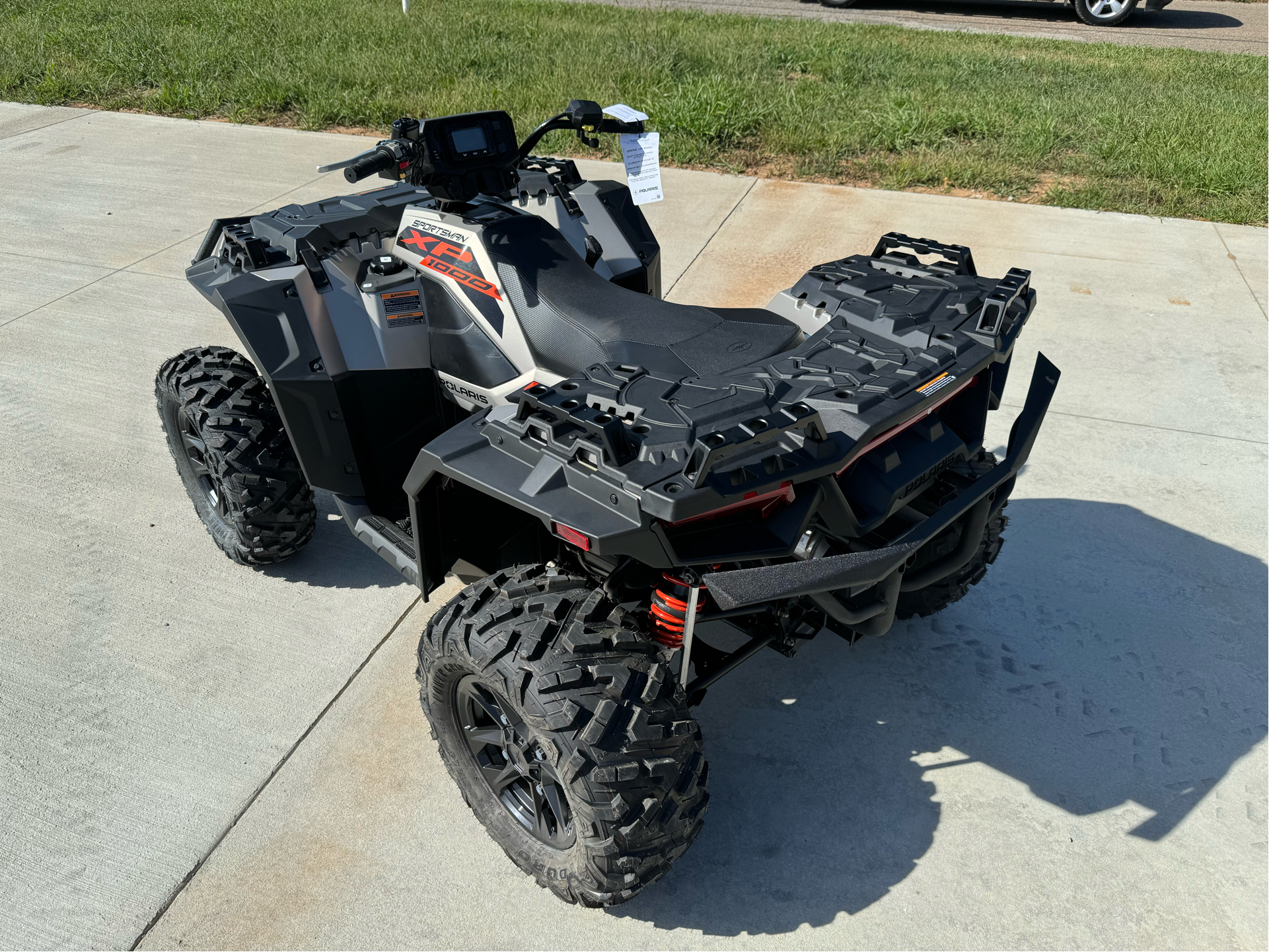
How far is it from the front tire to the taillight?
1.13 feet

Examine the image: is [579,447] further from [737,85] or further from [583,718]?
[737,85]

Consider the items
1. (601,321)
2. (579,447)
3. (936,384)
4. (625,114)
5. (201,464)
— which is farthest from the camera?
(201,464)

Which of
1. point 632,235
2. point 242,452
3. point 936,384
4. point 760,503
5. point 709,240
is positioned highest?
point 936,384

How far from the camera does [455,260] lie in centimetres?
298

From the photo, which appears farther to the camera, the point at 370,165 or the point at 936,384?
the point at 370,165

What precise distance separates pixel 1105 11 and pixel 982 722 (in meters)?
13.7

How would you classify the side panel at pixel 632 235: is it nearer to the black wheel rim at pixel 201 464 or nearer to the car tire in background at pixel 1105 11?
the black wheel rim at pixel 201 464

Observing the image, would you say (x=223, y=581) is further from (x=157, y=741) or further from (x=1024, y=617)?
(x=1024, y=617)

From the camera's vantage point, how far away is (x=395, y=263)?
3078 millimetres

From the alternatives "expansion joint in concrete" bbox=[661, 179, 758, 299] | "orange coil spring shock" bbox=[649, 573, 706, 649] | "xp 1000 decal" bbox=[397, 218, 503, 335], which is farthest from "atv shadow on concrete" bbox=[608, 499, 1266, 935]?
"expansion joint in concrete" bbox=[661, 179, 758, 299]

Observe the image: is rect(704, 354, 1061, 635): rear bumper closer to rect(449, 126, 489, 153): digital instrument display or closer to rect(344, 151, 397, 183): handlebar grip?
rect(344, 151, 397, 183): handlebar grip

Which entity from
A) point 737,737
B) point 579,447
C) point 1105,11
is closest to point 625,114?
point 579,447

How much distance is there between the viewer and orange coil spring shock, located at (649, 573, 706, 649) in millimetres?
2328

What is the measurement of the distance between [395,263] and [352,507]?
30.4 inches
